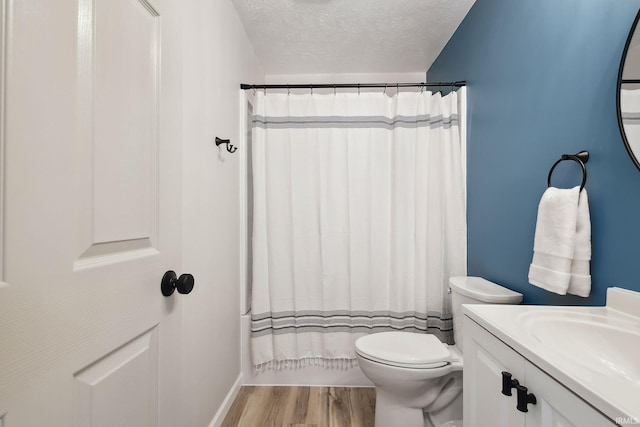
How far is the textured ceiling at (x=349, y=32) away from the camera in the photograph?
1815 mm

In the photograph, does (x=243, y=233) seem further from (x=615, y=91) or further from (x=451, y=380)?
(x=615, y=91)

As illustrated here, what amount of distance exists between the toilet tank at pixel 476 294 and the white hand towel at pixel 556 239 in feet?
0.84

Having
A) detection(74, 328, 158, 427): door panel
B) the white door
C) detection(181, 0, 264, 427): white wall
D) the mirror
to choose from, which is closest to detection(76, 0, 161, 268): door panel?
the white door

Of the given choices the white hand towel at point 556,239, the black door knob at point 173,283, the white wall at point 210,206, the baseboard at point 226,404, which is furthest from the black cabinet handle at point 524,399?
the baseboard at point 226,404

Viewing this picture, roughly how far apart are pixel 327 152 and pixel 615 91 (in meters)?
1.39

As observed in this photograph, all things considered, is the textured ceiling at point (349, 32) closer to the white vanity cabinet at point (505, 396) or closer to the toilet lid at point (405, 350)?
the white vanity cabinet at point (505, 396)

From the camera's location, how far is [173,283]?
31.4 inches

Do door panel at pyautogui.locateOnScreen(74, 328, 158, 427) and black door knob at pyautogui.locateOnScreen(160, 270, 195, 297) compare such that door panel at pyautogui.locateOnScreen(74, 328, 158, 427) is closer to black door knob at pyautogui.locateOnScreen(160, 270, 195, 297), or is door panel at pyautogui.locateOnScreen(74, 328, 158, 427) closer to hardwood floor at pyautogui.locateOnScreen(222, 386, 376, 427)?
black door knob at pyautogui.locateOnScreen(160, 270, 195, 297)

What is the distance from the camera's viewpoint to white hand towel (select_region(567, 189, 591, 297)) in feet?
3.19

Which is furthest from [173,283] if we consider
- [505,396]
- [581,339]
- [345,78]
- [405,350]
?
[345,78]

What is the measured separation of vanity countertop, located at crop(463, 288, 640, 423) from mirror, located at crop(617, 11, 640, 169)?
1.43ft

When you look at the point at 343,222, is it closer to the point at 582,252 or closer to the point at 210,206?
the point at 210,206

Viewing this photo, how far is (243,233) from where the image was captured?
6.80 feet

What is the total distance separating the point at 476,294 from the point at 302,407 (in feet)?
4.05
